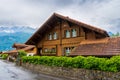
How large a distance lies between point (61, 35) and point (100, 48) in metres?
10.0

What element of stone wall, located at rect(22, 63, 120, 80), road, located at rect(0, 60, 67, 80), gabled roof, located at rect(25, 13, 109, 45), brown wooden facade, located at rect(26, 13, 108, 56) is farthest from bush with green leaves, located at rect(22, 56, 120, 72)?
gabled roof, located at rect(25, 13, 109, 45)

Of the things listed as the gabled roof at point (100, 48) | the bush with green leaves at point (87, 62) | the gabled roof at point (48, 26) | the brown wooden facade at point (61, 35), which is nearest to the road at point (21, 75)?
the bush with green leaves at point (87, 62)

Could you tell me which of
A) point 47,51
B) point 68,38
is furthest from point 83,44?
point 47,51

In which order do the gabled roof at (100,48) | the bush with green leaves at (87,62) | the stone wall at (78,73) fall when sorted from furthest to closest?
1. the gabled roof at (100,48)
2. the stone wall at (78,73)
3. the bush with green leaves at (87,62)

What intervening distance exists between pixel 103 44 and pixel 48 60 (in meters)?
7.37

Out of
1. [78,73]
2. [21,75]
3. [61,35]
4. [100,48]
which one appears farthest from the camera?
[61,35]

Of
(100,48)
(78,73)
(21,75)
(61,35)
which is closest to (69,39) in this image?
(61,35)

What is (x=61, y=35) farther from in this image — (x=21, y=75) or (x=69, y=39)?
(x=21, y=75)

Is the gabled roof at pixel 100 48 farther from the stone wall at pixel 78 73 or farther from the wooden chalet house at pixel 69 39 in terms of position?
the stone wall at pixel 78 73

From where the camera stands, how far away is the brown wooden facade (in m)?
31.3

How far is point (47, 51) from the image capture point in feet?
130

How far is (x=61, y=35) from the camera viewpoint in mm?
36344

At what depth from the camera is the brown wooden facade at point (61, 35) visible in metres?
31.3

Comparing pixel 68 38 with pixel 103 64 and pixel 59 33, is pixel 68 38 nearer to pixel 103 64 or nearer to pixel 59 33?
pixel 59 33
